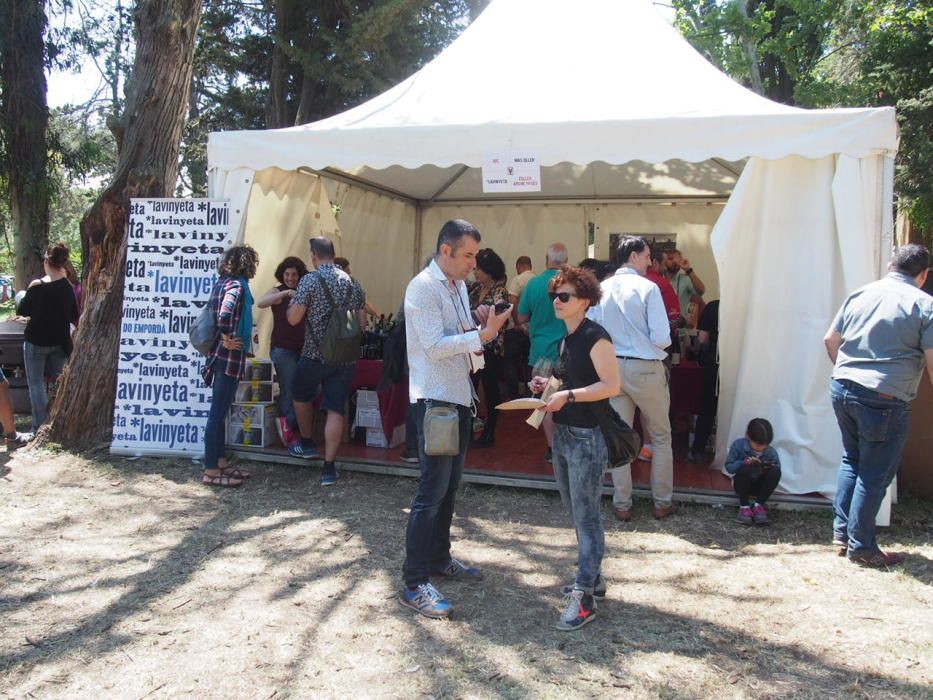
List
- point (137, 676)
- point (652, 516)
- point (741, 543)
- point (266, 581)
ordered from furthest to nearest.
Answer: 1. point (652, 516)
2. point (741, 543)
3. point (266, 581)
4. point (137, 676)

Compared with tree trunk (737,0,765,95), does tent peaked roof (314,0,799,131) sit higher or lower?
lower

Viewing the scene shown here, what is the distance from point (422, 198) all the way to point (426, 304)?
6.90 meters

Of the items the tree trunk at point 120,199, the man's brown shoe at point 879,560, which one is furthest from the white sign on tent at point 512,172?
the tree trunk at point 120,199

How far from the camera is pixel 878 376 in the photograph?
3754 millimetres

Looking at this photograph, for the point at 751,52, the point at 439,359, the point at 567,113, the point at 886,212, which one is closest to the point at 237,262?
the point at 567,113

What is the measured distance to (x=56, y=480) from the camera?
5457mm

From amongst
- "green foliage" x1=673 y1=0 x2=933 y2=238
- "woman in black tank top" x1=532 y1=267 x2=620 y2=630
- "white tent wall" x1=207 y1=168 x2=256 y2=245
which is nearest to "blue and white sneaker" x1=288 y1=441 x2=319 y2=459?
"white tent wall" x1=207 y1=168 x2=256 y2=245

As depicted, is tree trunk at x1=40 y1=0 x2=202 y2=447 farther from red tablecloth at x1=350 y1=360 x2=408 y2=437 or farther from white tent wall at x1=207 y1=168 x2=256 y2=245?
red tablecloth at x1=350 y1=360 x2=408 y2=437

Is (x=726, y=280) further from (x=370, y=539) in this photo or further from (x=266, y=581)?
(x=266, y=581)

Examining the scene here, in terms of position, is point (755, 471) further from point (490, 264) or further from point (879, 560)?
point (490, 264)

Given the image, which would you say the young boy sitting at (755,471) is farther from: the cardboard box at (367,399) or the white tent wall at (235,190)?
the white tent wall at (235,190)

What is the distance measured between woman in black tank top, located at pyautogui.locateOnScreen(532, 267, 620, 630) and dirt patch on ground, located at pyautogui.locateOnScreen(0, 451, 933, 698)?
30 cm

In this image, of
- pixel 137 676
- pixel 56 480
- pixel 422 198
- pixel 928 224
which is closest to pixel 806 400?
pixel 137 676

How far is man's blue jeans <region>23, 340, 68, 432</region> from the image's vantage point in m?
6.55
